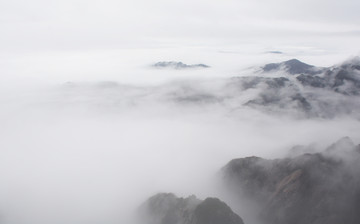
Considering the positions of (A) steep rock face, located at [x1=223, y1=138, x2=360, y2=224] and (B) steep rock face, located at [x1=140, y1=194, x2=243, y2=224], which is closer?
(B) steep rock face, located at [x1=140, y1=194, x2=243, y2=224]

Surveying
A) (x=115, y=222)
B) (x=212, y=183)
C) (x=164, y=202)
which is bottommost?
(x=115, y=222)

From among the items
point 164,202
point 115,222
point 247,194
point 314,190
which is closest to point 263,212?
point 247,194

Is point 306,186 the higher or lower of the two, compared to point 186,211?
higher

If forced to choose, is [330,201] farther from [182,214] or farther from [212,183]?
[212,183]

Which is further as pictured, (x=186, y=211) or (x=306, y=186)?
(x=306, y=186)

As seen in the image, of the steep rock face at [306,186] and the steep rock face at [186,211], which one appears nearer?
the steep rock face at [186,211]
